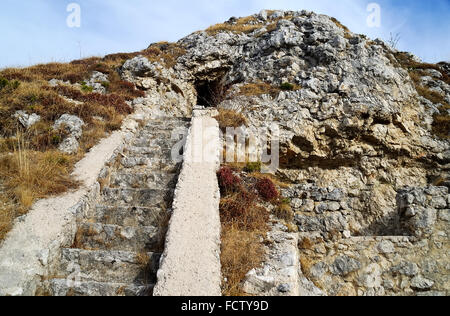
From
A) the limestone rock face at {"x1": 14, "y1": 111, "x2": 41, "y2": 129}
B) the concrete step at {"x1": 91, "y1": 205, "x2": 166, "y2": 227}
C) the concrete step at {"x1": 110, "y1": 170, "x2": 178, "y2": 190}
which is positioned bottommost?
the concrete step at {"x1": 91, "y1": 205, "x2": 166, "y2": 227}

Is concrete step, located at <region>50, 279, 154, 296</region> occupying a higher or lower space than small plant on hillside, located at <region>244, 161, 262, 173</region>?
lower

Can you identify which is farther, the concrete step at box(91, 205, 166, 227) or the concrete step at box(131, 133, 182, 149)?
the concrete step at box(131, 133, 182, 149)

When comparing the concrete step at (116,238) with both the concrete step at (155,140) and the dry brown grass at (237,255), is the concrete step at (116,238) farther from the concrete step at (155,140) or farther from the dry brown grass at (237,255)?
the concrete step at (155,140)

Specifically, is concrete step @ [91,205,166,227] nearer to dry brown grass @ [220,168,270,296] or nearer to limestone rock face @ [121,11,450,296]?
dry brown grass @ [220,168,270,296]

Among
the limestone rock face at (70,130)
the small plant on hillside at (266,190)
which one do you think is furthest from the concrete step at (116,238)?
the limestone rock face at (70,130)

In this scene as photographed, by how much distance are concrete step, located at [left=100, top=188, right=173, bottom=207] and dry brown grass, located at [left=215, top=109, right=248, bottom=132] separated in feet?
12.4

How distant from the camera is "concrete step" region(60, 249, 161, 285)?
4.68m

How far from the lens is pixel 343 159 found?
10500mm

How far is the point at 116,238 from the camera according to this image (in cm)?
538

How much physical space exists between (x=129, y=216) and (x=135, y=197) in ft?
2.36

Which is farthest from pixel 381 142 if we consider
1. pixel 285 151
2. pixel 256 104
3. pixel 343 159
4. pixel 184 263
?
pixel 184 263

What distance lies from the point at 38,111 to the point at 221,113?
6358 mm

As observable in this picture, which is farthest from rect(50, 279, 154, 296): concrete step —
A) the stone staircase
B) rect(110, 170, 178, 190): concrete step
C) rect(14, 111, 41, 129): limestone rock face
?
rect(14, 111, 41, 129): limestone rock face
